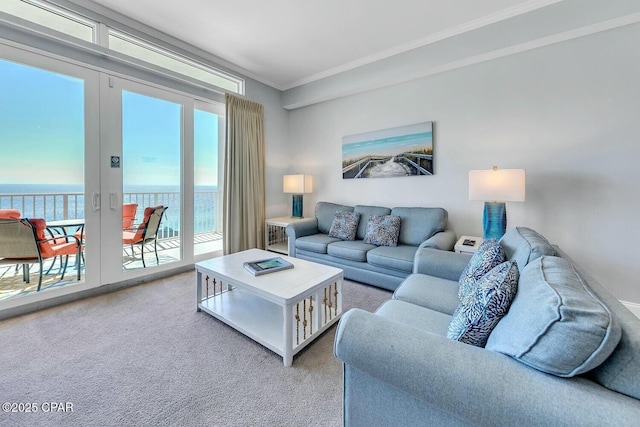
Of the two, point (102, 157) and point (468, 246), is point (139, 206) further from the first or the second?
point (468, 246)

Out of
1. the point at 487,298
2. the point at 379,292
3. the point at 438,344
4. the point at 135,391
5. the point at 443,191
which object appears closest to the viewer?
the point at 438,344

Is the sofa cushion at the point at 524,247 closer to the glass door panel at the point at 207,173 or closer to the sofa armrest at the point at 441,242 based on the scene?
the sofa armrest at the point at 441,242

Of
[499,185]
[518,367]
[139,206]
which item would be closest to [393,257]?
[499,185]

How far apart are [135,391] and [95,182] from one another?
6.86 ft

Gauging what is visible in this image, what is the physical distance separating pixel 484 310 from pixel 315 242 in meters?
2.38

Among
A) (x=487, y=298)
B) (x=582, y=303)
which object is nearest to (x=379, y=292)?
(x=487, y=298)

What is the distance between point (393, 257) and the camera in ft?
8.73

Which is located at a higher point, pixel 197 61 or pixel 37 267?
pixel 197 61

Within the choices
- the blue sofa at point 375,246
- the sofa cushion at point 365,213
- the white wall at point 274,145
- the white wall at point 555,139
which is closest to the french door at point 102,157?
the white wall at point 274,145

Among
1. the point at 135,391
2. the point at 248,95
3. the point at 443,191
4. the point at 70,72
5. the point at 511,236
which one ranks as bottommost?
the point at 135,391

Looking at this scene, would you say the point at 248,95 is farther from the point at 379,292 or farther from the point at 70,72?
the point at 379,292

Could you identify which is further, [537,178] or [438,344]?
[537,178]

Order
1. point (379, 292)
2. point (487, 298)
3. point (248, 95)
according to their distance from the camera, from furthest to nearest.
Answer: point (248, 95) → point (379, 292) → point (487, 298)

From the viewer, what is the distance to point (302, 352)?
1.79 m
